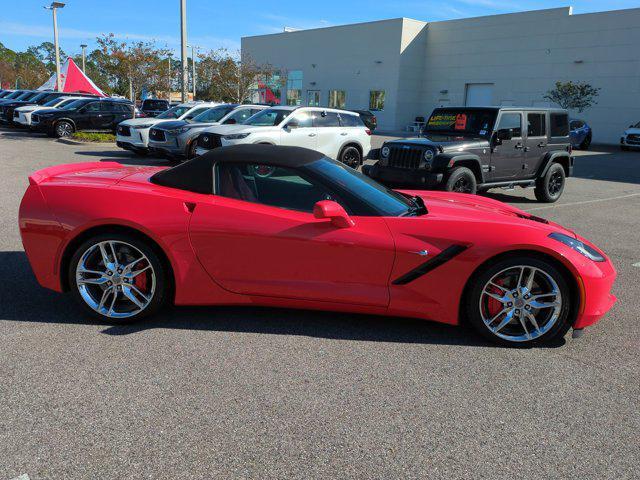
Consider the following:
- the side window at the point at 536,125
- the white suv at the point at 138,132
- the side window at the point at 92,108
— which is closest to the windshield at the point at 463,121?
the side window at the point at 536,125

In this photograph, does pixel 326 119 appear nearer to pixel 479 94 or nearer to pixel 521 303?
pixel 521 303

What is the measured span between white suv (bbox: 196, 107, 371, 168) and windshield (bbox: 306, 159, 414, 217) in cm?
837

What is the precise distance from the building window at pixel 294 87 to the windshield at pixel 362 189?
53.2 m

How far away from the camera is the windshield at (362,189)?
4152 mm

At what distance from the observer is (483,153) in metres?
10.0

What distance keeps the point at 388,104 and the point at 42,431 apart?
153ft

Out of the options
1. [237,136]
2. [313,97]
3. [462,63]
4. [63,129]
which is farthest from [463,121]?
[313,97]

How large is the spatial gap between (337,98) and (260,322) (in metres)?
50.2

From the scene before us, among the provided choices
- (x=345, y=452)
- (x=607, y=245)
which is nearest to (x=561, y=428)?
(x=345, y=452)

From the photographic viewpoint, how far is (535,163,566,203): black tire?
36.4 feet

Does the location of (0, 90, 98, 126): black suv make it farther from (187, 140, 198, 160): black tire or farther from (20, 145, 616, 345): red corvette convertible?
(20, 145, 616, 345): red corvette convertible

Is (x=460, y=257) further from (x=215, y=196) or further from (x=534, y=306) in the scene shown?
(x=215, y=196)

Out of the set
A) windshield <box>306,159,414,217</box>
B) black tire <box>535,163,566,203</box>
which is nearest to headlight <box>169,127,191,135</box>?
black tire <box>535,163,566,203</box>

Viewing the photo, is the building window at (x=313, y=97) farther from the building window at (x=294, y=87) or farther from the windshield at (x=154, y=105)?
the windshield at (x=154, y=105)
